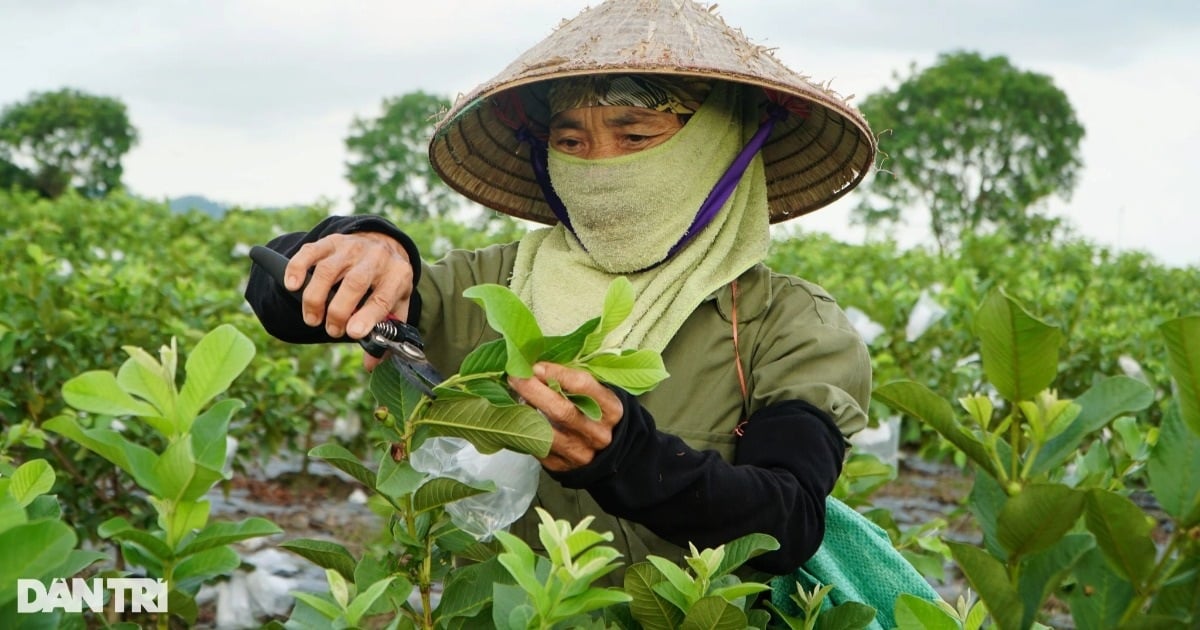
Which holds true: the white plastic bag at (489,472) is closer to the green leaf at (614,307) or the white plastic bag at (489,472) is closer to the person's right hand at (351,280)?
the person's right hand at (351,280)

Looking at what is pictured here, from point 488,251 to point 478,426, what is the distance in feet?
3.07

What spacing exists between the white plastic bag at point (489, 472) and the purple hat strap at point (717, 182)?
452 mm

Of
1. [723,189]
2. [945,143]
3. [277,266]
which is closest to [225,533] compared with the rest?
[277,266]

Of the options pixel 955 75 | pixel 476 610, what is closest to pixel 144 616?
pixel 476 610

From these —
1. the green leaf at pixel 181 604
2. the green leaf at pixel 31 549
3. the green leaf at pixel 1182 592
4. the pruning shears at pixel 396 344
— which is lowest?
the green leaf at pixel 1182 592

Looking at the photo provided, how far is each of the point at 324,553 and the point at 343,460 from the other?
0.11 metres

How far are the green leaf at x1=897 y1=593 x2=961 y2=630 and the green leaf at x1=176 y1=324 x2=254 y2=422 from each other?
1.81ft

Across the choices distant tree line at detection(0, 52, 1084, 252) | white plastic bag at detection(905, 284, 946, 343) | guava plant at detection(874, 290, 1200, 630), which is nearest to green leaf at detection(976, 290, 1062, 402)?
Answer: guava plant at detection(874, 290, 1200, 630)

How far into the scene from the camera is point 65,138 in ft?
149

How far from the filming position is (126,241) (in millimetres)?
6215

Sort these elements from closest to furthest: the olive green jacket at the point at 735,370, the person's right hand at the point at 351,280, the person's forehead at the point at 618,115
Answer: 1. the person's right hand at the point at 351,280
2. the olive green jacket at the point at 735,370
3. the person's forehead at the point at 618,115

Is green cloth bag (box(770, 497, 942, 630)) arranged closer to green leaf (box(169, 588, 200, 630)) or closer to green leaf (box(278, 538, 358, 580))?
green leaf (box(278, 538, 358, 580))

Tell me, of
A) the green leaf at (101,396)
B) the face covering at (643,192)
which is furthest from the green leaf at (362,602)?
the face covering at (643,192)

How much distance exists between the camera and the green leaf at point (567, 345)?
100 centimetres
